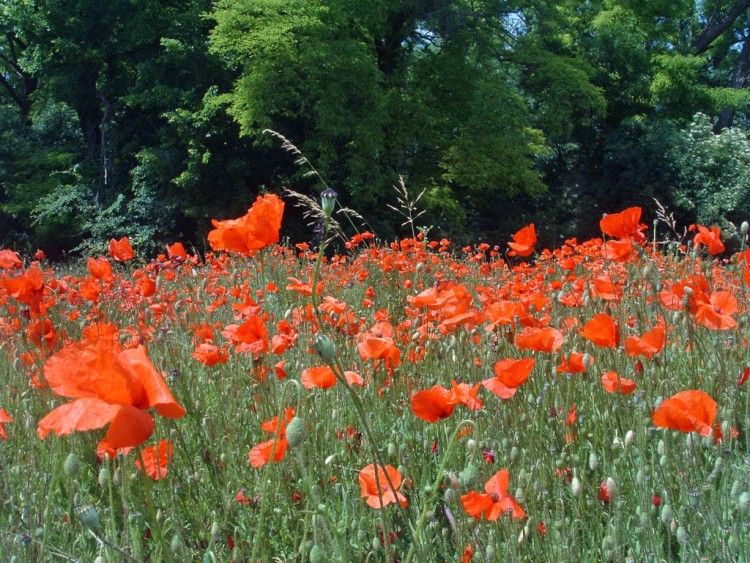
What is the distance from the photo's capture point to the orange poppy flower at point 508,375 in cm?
132

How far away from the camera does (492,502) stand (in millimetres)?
1168

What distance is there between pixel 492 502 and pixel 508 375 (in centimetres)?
26

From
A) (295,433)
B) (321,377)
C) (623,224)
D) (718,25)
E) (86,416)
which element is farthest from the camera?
(718,25)

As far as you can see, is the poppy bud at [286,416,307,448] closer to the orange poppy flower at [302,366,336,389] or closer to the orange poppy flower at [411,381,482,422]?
the orange poppy flower at [411,381,482,422]

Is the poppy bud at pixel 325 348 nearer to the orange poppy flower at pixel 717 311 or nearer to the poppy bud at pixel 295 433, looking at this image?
the poppy bud at pixel 295 433

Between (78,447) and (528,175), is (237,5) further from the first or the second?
(78,447)

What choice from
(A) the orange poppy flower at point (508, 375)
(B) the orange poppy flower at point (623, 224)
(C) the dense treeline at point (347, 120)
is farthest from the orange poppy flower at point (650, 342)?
(C) the dense treeline at point (347, 120)

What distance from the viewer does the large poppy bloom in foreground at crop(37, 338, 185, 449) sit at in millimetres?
778

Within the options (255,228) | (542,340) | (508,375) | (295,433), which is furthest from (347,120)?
(295,433)

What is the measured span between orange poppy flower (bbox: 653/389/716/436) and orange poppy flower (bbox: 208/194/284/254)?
2.76ft

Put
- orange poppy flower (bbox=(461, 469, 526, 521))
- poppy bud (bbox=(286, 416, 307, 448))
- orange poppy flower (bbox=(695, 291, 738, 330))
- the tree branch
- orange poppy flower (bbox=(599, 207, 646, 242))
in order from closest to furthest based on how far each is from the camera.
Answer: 1. poppy bud (bbox=(286, 416, 307, 448))
2. orange poppy flower (bbox=(461, 469, 526, 521))
3. orange poppy flower (bbox=(695, 291, 738, 330))
4. orange poppy flower (bbox=(599, 207, 646, 242))
5. the tree branch

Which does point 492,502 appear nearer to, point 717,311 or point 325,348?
point 325,348

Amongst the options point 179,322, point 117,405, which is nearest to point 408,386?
point 179,322

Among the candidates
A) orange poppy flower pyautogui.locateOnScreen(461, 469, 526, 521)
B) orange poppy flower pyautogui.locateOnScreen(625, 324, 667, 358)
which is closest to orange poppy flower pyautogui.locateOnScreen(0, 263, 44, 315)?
orange poppy flower pyautogui.locateOnScreen(461, 469, 526, 521)
